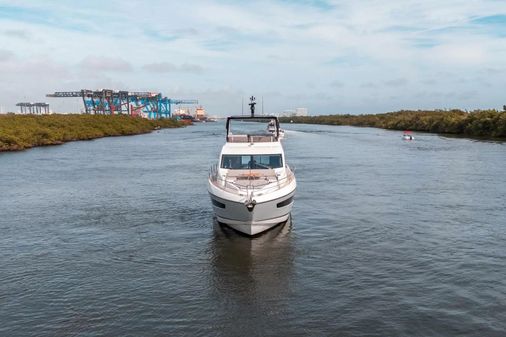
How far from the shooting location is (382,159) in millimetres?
53188

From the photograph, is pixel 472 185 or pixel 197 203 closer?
pixel 197 203

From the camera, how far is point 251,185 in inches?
827

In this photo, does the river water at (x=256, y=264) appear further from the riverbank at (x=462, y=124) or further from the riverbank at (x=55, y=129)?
the riverbank at (x=462, y=124)

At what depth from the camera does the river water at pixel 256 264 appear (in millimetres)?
13891

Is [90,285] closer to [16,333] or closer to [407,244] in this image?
[16,333]

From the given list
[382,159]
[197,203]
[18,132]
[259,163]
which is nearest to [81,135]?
[18,132]

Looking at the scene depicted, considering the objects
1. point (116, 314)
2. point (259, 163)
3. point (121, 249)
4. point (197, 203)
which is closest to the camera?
point (116, 314)

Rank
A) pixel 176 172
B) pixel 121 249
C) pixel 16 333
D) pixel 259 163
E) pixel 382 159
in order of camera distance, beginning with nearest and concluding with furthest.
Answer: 1. pixel 16 333
2. pixel 121 249
3. pixel 259 163
4. pixel 176 172
5. pixel 382 159

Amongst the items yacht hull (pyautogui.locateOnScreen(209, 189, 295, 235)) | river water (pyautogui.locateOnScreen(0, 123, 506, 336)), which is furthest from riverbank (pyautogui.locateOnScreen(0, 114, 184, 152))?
yacht hull (pyautogui.locateOnScreen(209, 189, 295, 235))

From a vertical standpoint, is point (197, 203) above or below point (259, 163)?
below

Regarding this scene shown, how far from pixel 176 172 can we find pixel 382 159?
23926 millimetres

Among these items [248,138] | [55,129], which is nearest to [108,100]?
[55,129]

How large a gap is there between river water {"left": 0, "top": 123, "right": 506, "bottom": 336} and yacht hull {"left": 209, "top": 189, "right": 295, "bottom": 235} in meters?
0.69

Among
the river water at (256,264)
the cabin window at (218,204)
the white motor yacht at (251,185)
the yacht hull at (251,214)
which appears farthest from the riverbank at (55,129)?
the yacht hull at (251,214)
